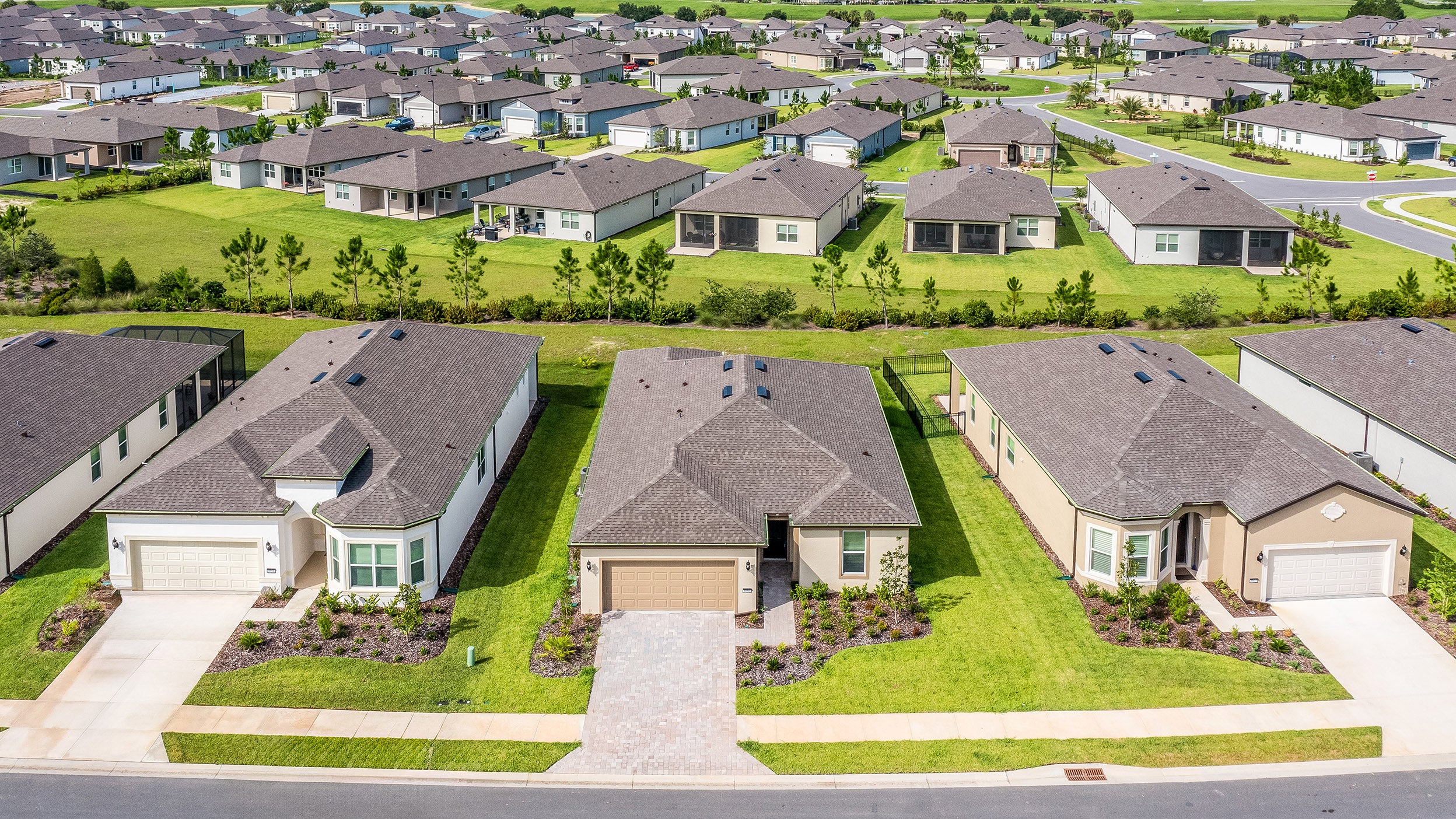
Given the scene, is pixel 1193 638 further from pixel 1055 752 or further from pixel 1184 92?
pixel 1184 92

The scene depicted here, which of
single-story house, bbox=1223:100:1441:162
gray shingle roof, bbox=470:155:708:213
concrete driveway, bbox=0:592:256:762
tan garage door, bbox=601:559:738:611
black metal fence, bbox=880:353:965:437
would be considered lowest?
concrete driveway, bbox=0:592:256:762

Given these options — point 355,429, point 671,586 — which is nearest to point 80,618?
point 355,429

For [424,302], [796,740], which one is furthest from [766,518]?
[424,302]

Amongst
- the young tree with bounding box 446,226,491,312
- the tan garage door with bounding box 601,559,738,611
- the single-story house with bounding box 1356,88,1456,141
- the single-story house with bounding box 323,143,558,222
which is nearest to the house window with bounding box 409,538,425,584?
the tan garage door with bounding box 601,559,738,611

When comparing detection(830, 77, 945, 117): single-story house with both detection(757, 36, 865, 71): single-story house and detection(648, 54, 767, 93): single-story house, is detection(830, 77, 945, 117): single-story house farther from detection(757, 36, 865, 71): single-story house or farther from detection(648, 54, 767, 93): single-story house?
detection(757, 36, 865, 71): single-story house

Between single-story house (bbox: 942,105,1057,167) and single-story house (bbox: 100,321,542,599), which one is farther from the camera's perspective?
single-story house (bbox: 942,105,1057,167)

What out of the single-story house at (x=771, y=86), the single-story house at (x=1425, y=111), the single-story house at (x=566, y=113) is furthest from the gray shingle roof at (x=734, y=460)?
the single-story house at (x=771, y=86)
